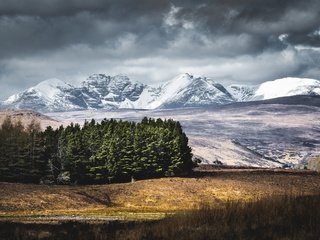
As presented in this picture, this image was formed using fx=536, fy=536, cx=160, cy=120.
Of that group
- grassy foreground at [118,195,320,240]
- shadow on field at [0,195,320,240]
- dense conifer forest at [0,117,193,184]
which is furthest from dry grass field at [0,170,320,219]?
grassy foreground at [118,195,320,240]

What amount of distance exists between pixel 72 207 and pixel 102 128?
158 ft

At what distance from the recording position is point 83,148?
106 meters

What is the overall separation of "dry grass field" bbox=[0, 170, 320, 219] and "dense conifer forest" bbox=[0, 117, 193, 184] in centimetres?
1293

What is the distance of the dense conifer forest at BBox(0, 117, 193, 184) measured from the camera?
102 meters

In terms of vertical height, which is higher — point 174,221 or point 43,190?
point 174,221

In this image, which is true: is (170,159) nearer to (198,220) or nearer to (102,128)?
(102,128)

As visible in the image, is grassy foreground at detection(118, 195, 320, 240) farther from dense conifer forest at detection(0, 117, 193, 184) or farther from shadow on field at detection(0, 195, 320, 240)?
dense conifer forest at detection(0, 117, 193, 184)

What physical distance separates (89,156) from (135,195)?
83.1 feet

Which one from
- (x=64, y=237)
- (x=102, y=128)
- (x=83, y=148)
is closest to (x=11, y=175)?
(x=83, y=148)

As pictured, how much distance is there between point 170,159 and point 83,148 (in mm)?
18233

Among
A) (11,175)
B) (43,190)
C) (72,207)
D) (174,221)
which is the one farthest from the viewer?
(11,175)

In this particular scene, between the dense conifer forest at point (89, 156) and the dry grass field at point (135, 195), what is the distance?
42.4 feet

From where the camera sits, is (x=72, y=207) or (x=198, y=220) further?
(x=72, y=207)

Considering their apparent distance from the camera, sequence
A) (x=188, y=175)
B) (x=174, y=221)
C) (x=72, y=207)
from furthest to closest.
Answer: (x=188, y=175), (x=72, y=207), (x=174, y=221)
